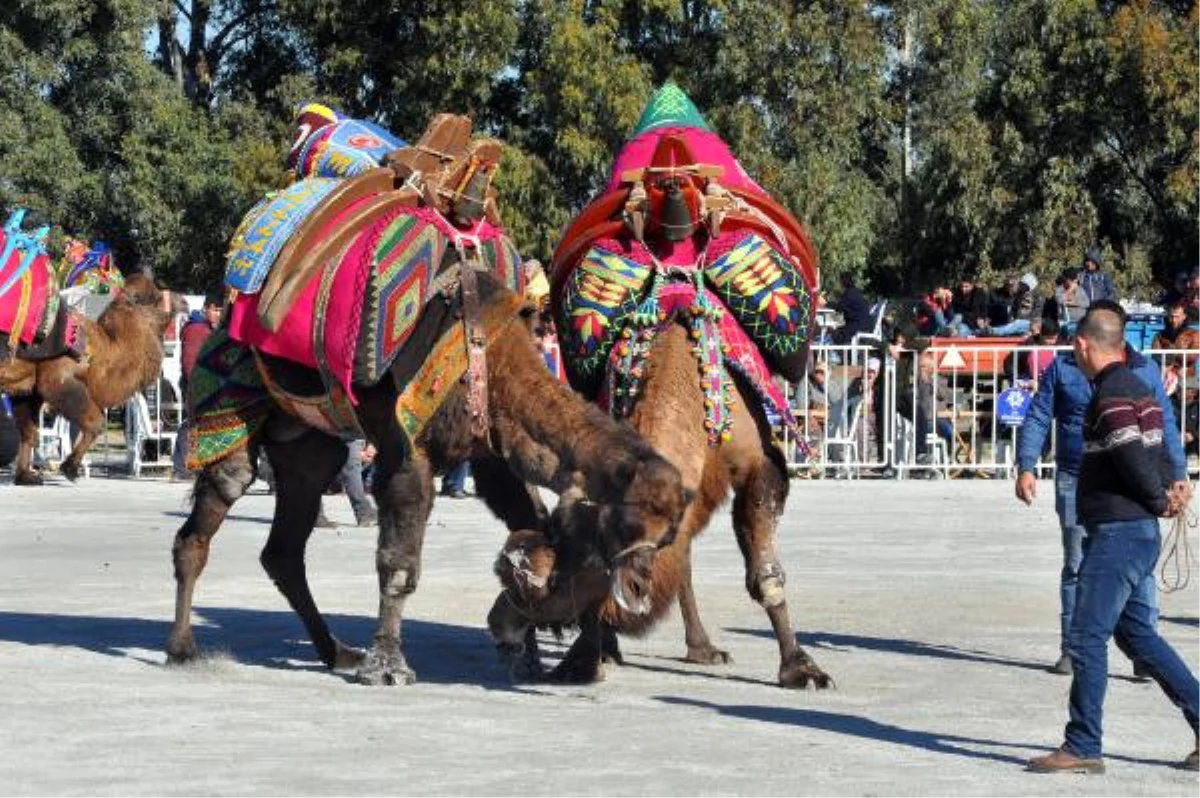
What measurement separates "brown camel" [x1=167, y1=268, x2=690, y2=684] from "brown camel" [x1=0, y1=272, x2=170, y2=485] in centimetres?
1307

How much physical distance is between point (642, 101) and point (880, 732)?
90.6ft

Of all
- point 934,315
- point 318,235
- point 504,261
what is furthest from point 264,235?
point 934,315

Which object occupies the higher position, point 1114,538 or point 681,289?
point 681,289

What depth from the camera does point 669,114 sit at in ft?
42.8

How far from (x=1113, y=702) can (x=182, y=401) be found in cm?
1719

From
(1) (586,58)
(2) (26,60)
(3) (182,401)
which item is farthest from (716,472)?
(2) (26,60)

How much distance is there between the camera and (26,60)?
3738 centimetres

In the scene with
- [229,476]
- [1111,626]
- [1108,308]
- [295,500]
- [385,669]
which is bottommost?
[385,669]

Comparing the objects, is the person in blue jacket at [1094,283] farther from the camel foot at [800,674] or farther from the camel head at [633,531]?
the camel head at [633,531]

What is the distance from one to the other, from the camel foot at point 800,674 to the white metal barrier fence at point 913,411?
14350 millimetres

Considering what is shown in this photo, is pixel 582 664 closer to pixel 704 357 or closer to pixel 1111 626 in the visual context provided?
pixel 704 357

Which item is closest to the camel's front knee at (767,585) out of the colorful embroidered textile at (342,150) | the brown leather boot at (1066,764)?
the brown leather boot at (1066,764)

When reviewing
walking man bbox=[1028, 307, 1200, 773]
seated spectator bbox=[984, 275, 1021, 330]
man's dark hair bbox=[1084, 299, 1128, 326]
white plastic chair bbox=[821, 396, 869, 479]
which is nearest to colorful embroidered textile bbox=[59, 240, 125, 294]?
white plastic chair bbox=[821, 396, 869, 479]

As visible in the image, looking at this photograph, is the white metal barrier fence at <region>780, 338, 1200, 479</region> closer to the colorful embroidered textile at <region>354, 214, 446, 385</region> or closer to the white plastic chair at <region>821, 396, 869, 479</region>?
the white plastic chair at <region>821, 396, 869, 479</region>
